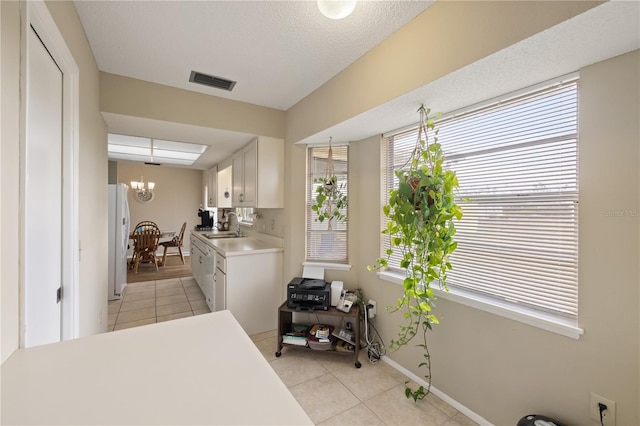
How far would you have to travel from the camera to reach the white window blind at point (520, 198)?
139 cm

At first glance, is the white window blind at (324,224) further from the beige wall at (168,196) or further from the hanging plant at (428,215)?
the beige wall at (168,196)

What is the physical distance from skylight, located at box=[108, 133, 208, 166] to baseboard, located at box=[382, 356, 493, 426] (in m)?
3.18

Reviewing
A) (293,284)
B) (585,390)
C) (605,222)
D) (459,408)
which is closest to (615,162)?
(605,222)

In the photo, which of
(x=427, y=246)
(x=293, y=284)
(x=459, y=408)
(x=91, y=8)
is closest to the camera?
(x=91, y=8)

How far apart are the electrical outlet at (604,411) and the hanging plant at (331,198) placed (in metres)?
1.91

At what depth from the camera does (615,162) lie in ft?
3.99

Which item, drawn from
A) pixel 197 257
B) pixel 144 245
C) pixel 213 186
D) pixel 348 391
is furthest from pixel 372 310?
pixel 144 245

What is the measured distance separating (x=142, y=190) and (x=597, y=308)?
25.6ft

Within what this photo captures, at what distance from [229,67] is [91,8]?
0.81m

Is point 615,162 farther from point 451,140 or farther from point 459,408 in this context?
point 459,408

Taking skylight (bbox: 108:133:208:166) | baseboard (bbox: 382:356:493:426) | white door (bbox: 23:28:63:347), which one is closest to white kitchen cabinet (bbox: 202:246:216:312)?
skylight (bbox: 108:133:208:166)

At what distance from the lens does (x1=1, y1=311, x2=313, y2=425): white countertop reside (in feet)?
1.78

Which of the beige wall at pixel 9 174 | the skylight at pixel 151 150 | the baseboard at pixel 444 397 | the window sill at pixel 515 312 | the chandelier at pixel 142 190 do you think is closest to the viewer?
the beige wall at pixel 9 174

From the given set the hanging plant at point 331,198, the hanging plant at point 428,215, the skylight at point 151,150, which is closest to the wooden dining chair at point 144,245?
the skylight at point 151,150
